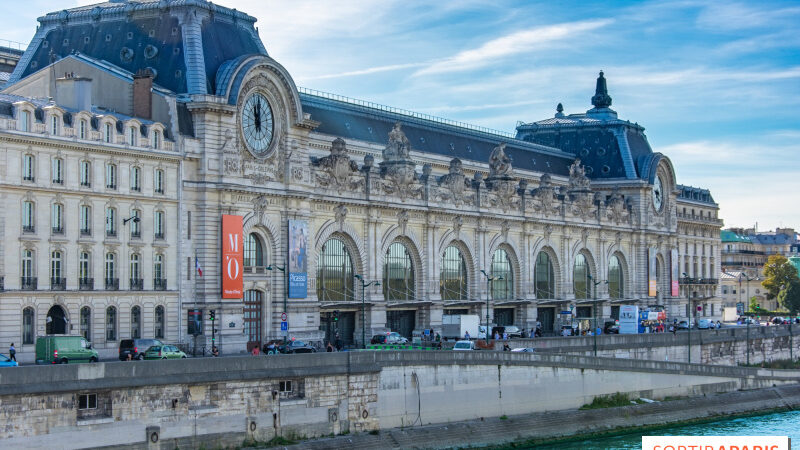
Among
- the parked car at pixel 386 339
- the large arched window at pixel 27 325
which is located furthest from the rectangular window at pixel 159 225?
the parked car at pixel 386 339

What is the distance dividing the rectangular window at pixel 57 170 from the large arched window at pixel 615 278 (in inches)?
2759

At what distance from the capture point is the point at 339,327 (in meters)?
92.1

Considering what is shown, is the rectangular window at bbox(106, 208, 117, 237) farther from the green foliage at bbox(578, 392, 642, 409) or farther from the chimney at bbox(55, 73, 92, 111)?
the green foliage at bbox(578, 392, 642, 409)

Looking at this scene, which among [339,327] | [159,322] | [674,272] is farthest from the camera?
[674,272]

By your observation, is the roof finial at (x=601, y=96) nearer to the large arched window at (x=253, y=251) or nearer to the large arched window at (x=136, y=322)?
the large arched window at (x=253, y=251)

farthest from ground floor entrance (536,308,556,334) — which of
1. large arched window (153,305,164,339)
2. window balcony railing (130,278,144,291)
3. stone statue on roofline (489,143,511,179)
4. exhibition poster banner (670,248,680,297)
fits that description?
window balcony railing (130,278,144,291)

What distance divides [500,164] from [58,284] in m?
50.2

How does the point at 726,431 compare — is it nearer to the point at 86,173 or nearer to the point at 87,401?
the point at 86,173

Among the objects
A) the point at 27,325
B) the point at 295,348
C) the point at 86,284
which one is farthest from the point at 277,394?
the point at 86,284

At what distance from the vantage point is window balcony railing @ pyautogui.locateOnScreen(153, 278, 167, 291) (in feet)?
244

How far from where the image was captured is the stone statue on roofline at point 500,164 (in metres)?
111

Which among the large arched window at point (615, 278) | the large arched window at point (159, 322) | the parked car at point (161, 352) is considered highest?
the large arched window at point (615, 278)

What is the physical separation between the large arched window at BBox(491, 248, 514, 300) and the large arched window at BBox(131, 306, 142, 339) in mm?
40836

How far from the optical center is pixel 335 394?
60.8 metres
